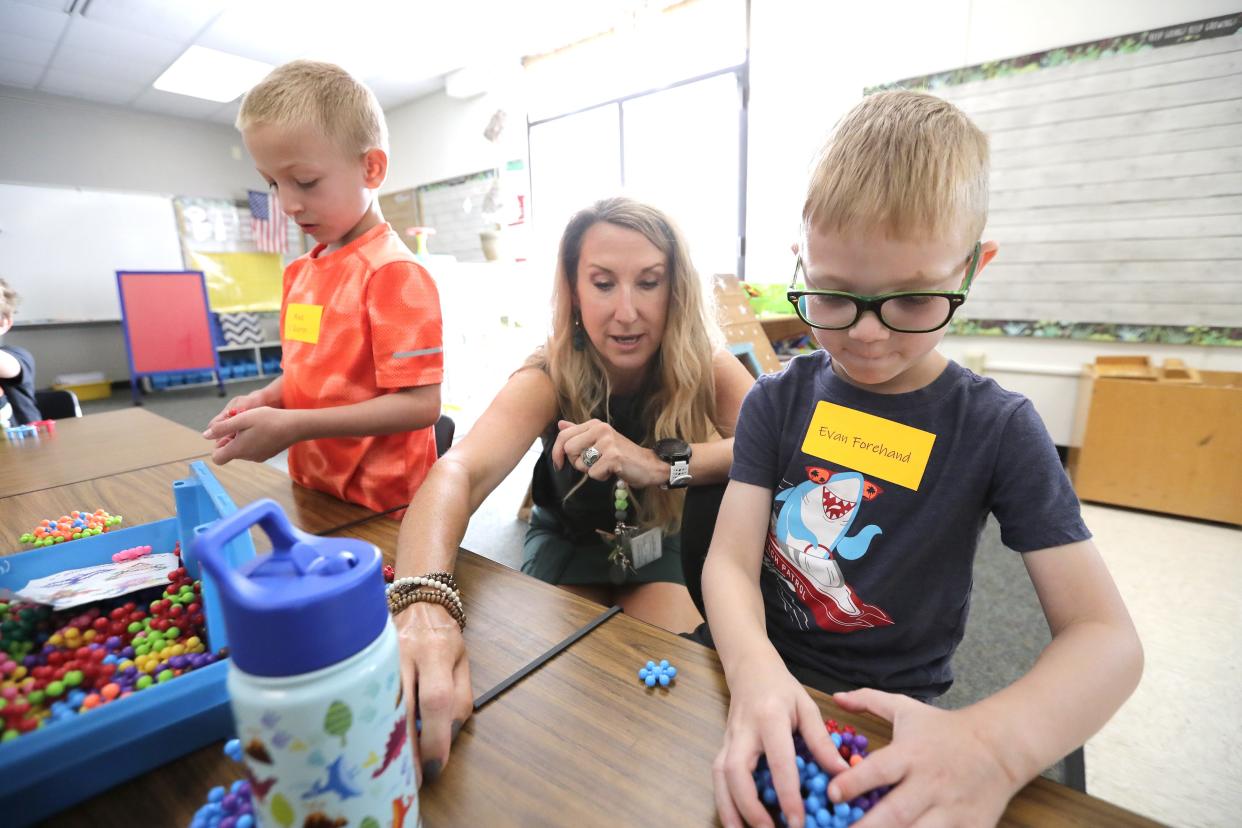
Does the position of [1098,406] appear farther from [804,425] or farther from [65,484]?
[65,484]

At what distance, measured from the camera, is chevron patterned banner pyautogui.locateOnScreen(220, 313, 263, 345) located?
654cm

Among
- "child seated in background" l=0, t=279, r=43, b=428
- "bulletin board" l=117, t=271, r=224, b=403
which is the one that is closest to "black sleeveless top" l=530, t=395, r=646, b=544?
"child seated in background" l=0, t=279, r=43, b=428

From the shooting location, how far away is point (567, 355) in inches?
48.1

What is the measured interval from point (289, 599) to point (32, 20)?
6495mm

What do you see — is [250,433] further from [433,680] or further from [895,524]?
[895,524]

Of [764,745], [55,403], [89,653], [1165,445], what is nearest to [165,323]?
[55,403]

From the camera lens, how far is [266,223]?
722 cm

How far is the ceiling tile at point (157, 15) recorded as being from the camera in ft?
13.4

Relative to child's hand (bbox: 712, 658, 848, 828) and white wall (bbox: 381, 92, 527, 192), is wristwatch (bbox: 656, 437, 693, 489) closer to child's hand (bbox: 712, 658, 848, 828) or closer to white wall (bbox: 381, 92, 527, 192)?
child's hand (bbox: 712, 658, 848, 828)

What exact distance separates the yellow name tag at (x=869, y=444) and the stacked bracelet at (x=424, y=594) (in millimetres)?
468

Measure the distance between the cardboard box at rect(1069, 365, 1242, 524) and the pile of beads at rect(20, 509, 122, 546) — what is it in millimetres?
3337

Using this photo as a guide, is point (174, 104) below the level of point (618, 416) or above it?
above

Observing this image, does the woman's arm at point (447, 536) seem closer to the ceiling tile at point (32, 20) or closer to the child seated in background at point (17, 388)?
the child seated in background at point (17, 388)

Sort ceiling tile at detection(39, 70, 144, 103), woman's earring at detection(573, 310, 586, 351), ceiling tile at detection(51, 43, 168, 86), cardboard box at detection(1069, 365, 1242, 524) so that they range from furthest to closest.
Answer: ceiling tile at detection(39, 70, 144, 103)
ceiling tile at detection(51, 43, 168, 86)
cardboard box at detection(1069, 365, 1242, 524)
woman's earring at detection(573, 310, 586, 351)
